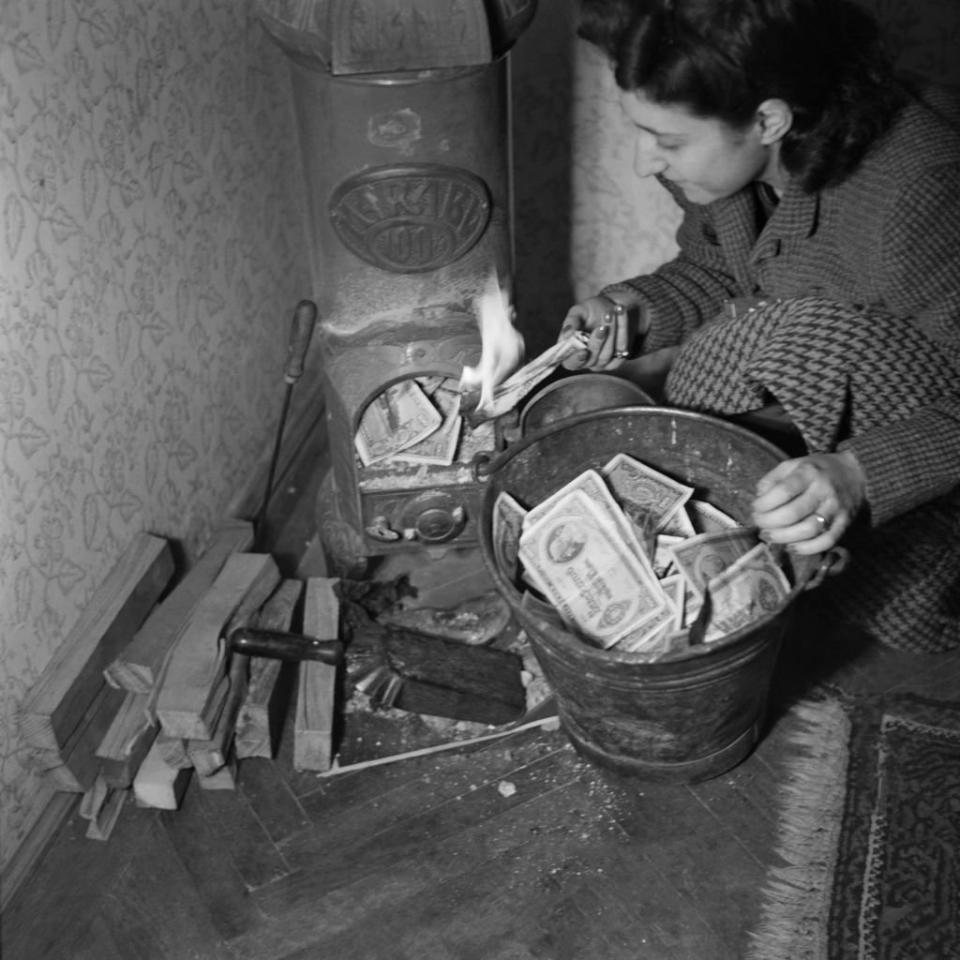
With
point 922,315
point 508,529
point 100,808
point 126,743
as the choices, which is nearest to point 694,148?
point 922,315

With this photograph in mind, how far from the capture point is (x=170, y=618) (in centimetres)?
213

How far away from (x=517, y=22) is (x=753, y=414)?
2.49 ft

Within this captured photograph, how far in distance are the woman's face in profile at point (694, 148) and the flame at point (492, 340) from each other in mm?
347

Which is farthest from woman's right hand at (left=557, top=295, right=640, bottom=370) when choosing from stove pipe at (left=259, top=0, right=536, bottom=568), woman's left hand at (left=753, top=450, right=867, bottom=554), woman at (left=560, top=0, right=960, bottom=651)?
woman's left hand at (left=753, top=450, right=867, bottom=554)

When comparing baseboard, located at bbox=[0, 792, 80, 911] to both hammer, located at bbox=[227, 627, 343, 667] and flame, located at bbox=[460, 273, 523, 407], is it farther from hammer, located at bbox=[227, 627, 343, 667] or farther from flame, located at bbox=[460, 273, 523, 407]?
flame, located at bbox=[460, 273, 523, 407]

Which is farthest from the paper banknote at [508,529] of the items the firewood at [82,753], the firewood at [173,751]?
the firewood at [82,753]

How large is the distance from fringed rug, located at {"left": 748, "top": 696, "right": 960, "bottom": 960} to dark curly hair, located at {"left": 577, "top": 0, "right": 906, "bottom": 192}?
91 centimetres

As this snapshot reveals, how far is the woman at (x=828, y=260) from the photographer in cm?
167

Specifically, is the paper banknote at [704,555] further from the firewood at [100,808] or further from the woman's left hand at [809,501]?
the firewood at [100,808]

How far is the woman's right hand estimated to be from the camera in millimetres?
2145

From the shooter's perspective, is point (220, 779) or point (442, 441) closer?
point (220, 779)

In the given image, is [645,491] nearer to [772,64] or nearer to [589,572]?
[589,572]

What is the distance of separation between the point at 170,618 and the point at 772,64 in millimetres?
1346

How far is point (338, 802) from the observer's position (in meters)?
2.00
